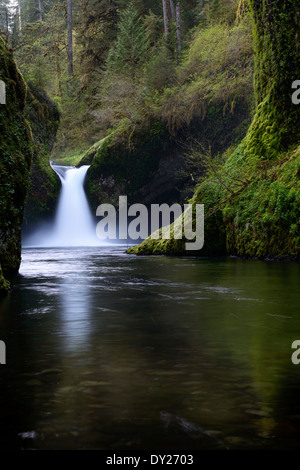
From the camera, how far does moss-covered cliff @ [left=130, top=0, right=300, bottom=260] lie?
13.8 metres

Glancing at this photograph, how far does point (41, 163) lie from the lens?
25109 mm

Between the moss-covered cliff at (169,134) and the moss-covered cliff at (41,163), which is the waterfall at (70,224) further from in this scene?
the moss-covered cliff at (169,134)

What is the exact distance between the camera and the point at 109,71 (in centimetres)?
3294

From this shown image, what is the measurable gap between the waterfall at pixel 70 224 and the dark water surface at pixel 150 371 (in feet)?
58.9

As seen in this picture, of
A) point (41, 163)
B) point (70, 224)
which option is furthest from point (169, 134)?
point (70, 224)

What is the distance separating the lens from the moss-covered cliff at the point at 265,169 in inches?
542

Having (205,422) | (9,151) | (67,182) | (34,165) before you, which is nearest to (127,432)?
(205,422)

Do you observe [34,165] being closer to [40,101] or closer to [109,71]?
[40,101]
